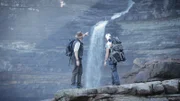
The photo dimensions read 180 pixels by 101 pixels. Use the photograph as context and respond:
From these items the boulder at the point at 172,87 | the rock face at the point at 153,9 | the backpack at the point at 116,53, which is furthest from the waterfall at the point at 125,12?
the boulder at the point at 172,87

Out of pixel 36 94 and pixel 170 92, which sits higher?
pixel 170 92

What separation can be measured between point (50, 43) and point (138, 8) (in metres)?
12.4

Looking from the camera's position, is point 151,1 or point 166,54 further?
point 151,1

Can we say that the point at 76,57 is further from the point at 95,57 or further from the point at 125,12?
the point at 125,12

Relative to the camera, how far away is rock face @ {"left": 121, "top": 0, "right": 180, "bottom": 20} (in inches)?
970

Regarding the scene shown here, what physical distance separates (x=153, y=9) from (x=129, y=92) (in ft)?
71.8

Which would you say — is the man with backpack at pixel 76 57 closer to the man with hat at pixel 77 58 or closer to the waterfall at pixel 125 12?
the man with hat at pixel 77 58

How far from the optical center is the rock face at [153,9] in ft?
80.8

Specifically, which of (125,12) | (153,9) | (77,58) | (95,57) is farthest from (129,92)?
(125,12)

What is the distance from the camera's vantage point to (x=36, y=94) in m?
25.3

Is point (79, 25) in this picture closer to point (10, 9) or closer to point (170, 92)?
point (10, 9)

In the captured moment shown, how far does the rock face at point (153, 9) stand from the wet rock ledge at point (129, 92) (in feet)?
65.7

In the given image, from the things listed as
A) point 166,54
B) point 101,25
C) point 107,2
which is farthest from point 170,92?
point 107,2

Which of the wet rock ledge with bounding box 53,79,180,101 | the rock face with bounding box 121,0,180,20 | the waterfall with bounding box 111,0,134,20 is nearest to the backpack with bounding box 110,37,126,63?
the wet rock ledge with bounding box 53,79,180,101
